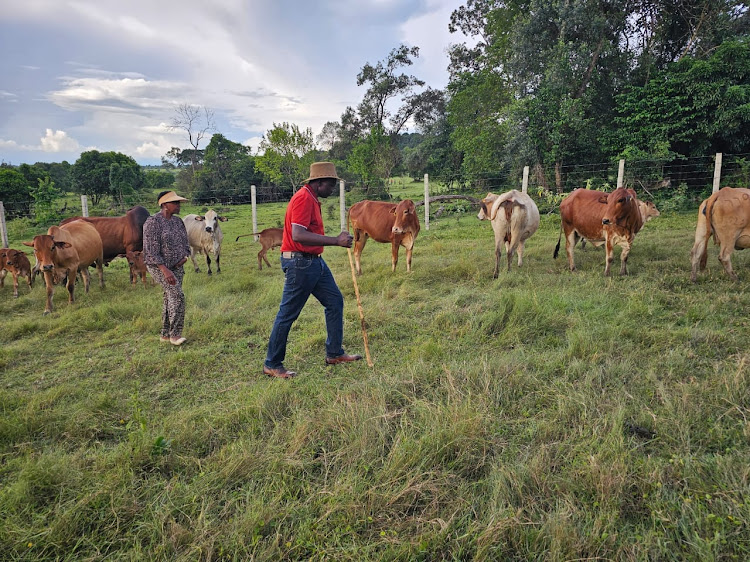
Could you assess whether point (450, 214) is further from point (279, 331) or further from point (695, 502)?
point (695, 502)

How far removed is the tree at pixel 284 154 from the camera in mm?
34031

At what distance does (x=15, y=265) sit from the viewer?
804 cm

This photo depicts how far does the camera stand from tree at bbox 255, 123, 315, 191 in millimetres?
34031

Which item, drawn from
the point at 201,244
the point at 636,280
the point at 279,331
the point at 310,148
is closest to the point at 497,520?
the point at 279,331

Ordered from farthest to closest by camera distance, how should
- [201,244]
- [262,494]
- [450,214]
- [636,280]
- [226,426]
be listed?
[450,214] → [201,244] → [636,280] → [226,426] → [262,494]

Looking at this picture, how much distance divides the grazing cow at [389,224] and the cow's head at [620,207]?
3311mm

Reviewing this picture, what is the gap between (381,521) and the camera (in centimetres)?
225

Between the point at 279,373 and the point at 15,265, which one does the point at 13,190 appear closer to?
the point at 15,265

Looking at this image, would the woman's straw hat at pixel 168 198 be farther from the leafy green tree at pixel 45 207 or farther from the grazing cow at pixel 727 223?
the leafy green tree at pixel 45 207

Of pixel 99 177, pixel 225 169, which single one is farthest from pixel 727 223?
pixel 225 169

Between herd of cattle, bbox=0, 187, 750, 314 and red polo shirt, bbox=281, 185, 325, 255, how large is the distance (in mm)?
2107

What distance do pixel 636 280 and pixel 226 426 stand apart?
20.3 ft

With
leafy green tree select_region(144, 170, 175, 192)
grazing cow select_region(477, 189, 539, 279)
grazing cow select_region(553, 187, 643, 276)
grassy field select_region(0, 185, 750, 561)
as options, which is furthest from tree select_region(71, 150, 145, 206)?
grazing cow select_region(553, 187, 643, 276)

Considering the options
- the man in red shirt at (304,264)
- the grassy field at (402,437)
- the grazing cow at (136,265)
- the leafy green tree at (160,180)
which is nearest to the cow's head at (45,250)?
the grassy field at (402,437)
